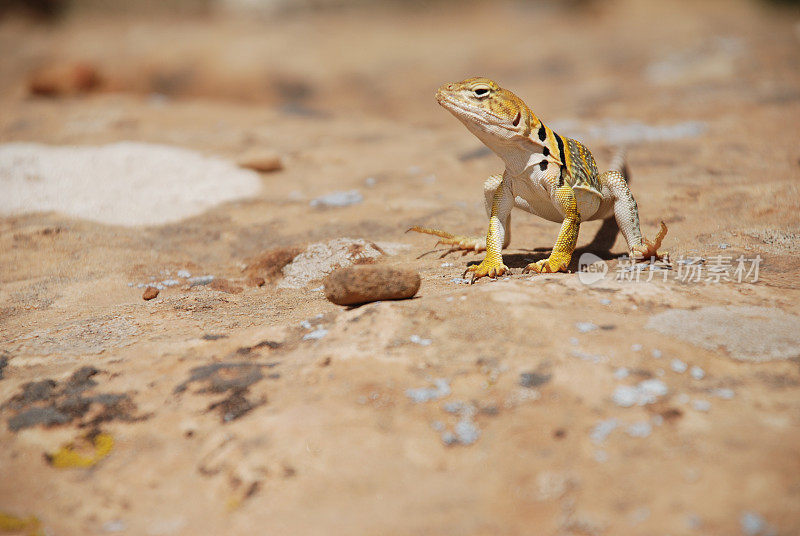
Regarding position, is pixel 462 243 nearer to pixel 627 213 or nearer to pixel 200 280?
pixel 627 213

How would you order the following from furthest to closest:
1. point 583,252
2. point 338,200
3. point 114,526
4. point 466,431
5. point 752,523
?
point 338,200, point 583,252, point 466,431, point 114,526, point 752,523

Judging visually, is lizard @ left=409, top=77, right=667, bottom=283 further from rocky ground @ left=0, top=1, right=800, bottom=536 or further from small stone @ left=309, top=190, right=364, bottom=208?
small stone @ left=309, top=190, right=364, bottom=208

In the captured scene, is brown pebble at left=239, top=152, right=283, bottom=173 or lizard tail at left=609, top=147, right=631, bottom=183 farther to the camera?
brown pebble at left=239, top=152, right=283, bottom=173

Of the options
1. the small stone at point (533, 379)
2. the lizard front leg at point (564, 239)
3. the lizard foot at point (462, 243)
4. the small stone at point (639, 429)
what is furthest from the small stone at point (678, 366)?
the lizard foot at point (462, 243)

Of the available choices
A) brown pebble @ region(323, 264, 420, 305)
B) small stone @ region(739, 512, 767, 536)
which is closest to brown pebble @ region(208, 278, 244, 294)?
brown pebble @ region(323, 264, 420, 305)

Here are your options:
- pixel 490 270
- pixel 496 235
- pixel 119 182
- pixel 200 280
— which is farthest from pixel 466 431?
pixel 119 182

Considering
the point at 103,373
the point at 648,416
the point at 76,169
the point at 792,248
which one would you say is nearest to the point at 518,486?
the point at 648,416

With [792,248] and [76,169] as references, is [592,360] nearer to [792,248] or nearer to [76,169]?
[792,248]
